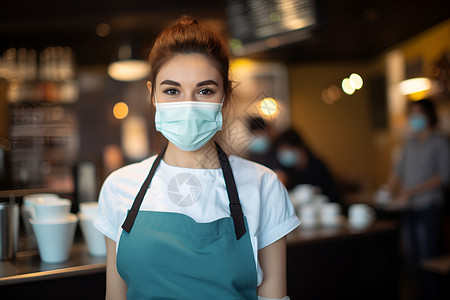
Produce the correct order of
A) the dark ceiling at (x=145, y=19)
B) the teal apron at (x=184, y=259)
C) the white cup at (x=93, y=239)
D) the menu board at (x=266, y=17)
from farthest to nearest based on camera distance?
1. the dark ceiling at (x=145, y=19)
2. the menu board at (x=266, y=17)
3. the white cup at (x=93, y=239)
4. the teal apron at (x=184, y=259)

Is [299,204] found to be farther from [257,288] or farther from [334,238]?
[257,288]

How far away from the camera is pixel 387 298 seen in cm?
226

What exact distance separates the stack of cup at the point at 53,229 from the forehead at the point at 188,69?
0.68m

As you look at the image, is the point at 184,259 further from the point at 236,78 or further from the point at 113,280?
the point at 236,78

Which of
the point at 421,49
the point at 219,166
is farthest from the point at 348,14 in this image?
the point at 219,166

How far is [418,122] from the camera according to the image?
3730mm

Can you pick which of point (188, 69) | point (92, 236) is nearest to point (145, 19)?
point (92, 236)

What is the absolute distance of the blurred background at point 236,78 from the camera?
3080 mm

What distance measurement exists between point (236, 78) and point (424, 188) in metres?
2.86

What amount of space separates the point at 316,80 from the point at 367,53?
2.73 ft

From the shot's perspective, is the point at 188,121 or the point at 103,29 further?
the point at 103,29

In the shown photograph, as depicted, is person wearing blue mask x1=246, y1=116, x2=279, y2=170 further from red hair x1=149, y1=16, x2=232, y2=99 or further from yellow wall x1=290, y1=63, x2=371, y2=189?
yellow wall x1=290, y1=63, x2=371, y2=189

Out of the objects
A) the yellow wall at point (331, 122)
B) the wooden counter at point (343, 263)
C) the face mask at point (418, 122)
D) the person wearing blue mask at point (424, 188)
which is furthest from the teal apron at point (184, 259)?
the yellow wall at point (331, 122)

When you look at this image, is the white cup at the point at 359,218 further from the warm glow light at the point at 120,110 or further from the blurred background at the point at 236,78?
the warm glow light at the point at 120,110
